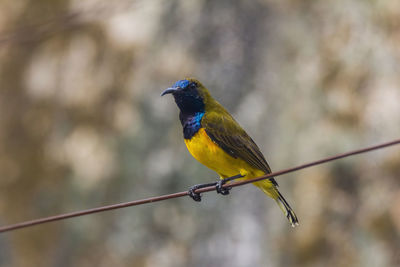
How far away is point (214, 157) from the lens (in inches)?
193

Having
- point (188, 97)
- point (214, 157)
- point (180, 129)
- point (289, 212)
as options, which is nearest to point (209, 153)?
point (214, 157)

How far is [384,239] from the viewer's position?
344 inches

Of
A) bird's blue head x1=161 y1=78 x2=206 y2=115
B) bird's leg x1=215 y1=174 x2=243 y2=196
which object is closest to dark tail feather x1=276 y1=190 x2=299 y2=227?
bird's leg x1=215 y1=174 x2=243 y2=196

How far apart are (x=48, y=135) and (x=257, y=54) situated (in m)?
3.93

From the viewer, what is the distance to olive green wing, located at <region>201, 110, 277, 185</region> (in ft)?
16.2

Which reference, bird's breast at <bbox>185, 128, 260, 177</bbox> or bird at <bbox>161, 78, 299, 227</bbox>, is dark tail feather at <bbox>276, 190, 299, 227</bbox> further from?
bird's breast at <bbox>185, 128, 260, 177</bbox>

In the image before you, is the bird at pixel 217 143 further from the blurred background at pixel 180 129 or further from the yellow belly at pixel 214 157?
the blurred background at pixel 180 129

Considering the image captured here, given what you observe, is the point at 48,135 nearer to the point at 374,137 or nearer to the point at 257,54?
the point at 257,54

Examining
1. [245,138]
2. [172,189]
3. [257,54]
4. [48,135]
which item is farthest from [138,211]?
[245,138]

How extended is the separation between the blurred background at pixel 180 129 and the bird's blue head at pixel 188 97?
3.75 m

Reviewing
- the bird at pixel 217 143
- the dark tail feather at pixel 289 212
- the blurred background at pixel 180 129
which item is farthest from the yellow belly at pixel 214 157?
the blurred background at pixel 180 129

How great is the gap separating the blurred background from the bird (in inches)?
152

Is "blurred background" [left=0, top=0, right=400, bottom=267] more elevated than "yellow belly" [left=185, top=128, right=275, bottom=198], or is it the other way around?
"blurred background" [left=0, top=0, right=400, bottom=267]

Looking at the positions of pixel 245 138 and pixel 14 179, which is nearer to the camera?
pixel 245 138
